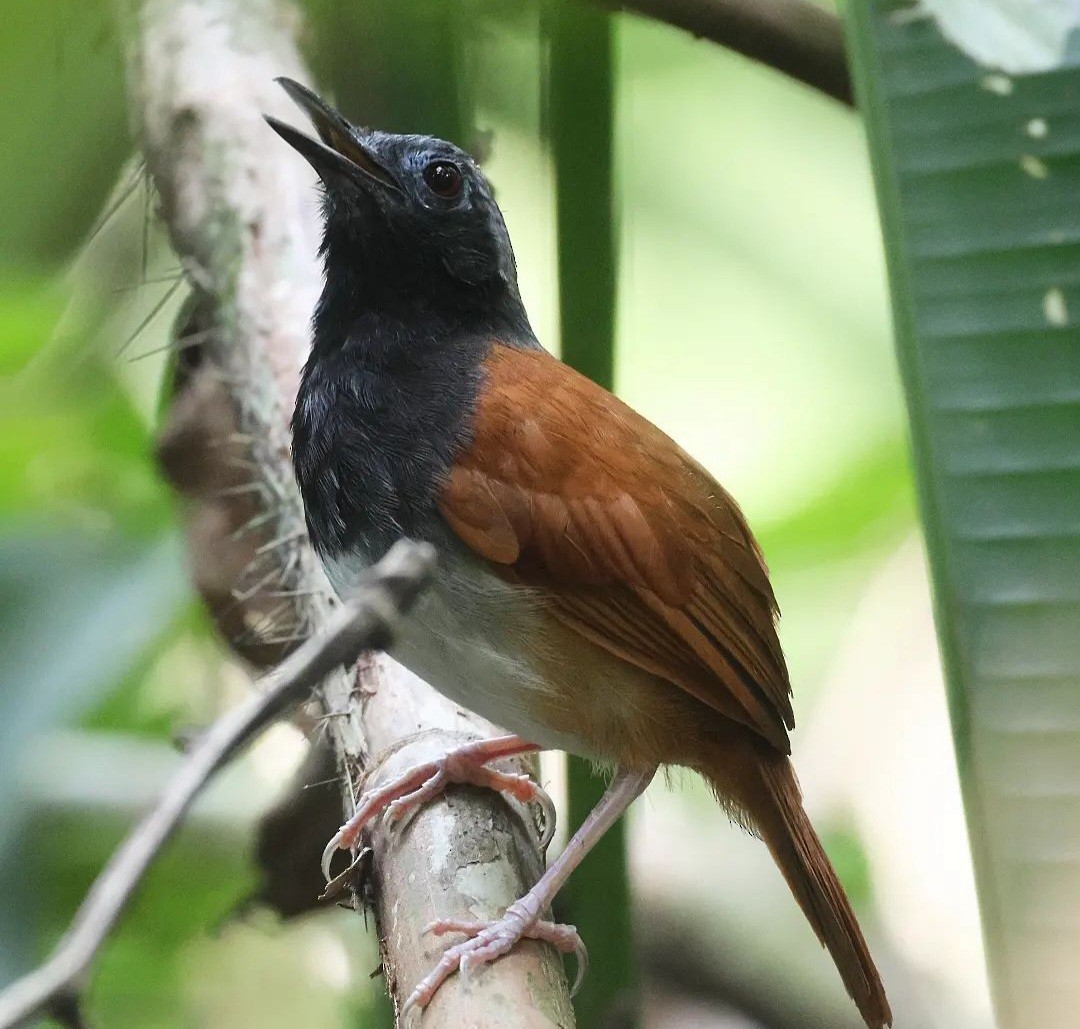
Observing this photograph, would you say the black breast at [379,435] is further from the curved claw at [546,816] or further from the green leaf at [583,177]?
the curved claw at [546,816]

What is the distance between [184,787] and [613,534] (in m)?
1.56

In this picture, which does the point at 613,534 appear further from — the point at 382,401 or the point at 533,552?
the point at 382,401

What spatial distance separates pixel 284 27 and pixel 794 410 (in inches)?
74.0

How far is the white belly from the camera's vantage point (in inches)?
73.6

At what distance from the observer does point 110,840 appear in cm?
267

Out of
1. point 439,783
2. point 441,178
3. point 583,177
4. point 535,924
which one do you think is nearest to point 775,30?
point 583,177

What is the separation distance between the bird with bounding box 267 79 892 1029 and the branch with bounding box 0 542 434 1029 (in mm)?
1330

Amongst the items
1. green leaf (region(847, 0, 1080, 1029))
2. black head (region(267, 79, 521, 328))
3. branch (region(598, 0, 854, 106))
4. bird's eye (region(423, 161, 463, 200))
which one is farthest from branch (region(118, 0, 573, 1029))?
branch (region(598, 0, 854, 106))

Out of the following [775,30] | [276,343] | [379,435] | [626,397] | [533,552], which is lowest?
[533,552]

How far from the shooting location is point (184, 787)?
1.34 ft

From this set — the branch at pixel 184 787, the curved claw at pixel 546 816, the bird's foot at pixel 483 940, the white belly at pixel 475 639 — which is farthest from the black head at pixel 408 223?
the branch at pixel 184 787

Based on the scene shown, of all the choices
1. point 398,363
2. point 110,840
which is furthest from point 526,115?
point 110,840

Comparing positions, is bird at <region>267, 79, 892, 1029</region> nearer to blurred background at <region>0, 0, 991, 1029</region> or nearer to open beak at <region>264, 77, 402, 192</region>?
open beak at <region>264, 77, 402, 192</region>

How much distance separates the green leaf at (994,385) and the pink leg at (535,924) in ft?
1.99
